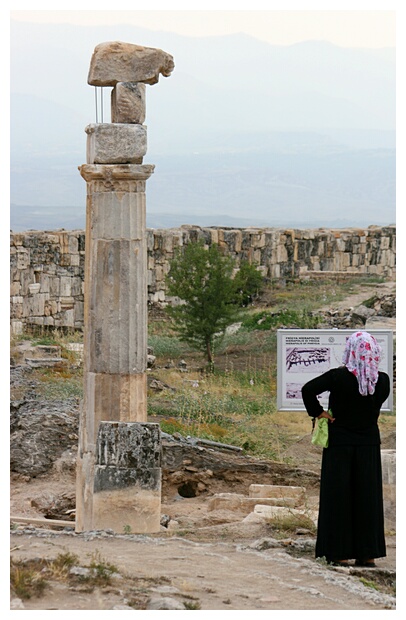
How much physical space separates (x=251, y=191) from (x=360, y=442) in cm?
11443

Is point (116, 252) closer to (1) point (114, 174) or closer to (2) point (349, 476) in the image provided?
(1) point (114, 174)

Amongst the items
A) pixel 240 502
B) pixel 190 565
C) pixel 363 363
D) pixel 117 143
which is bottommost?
pixel 240 502

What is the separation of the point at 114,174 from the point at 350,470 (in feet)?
11.8

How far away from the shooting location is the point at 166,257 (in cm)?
2766

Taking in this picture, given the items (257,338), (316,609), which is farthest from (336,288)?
(316,609)

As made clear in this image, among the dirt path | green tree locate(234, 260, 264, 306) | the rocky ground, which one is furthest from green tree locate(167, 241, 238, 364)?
the dirt path

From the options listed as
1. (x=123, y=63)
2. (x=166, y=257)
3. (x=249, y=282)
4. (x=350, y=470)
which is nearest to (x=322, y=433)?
(x=350, y=470)

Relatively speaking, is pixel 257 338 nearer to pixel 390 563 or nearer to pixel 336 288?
pixel 336 288

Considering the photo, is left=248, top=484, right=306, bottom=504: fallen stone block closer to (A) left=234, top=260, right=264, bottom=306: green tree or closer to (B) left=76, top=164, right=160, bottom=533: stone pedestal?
(B) left=76, top=164, right=160, bottom=533: stone pedestal

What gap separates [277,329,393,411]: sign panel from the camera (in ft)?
43.8

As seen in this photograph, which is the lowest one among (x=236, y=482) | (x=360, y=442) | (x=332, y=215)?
(x=236, y=482)

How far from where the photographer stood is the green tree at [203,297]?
21.4 meters

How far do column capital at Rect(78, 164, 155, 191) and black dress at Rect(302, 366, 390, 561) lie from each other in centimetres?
304

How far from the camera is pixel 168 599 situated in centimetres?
712
